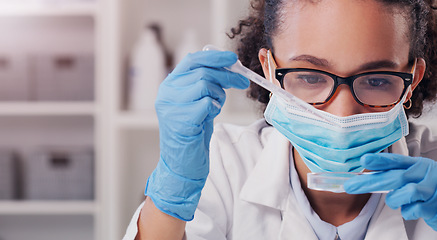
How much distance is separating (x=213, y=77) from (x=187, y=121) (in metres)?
0.09

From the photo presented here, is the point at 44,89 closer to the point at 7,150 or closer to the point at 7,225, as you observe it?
the point at 7,150

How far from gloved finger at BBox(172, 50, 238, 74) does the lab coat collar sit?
304 mm

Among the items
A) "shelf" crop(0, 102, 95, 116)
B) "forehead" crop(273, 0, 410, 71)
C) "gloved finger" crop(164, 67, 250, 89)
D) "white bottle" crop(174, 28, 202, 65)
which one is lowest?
"shelf" crop(0, 102, 95, 116)

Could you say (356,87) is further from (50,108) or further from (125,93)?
(50,108)

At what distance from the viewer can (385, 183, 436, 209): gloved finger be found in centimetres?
74

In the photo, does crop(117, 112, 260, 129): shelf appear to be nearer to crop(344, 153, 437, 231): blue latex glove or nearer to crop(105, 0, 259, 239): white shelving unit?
crop(105, 0, 259, 239): white shelving unit

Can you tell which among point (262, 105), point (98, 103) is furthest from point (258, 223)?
point (98, 103)

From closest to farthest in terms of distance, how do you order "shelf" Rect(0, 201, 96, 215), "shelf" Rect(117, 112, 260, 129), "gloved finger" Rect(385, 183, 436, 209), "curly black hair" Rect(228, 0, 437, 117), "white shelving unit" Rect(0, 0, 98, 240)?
"gloved finger" Rect(385, 183, 436, 209) → "curly black hair" Rect(228, 0, 437, 117) → "shelf" Rect(117, 112, 260, 129) → "shelf" Rect(0, 201, 96, 215) → "white shelving unit" Rect(0, 0, 98, 240)

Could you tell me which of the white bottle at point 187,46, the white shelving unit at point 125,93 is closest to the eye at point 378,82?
the white shelving unit at point 125,93

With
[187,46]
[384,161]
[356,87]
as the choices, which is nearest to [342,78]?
[356,87]

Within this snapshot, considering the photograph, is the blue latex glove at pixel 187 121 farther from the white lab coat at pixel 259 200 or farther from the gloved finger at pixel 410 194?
the gloved finger at pixel 410 194

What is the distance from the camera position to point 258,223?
0.97 meters

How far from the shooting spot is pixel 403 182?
76cm

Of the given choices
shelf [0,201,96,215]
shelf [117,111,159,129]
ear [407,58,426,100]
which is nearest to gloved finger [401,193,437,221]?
ear [407,58,426,100]
